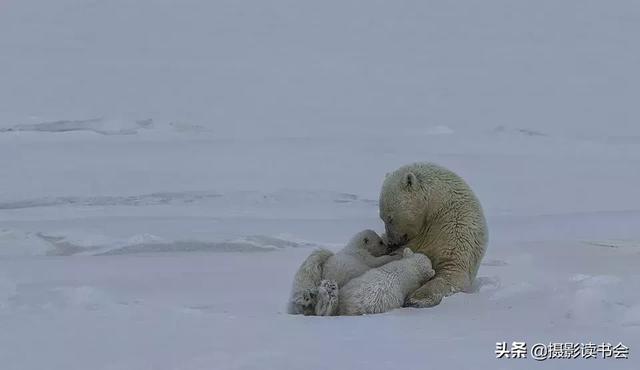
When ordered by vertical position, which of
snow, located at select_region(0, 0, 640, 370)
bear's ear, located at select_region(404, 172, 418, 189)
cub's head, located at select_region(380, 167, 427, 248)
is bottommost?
snow, located at select_region(0, 0, 640, 370)

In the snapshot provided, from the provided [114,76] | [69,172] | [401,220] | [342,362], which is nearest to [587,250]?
[401,220]

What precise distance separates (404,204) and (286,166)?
191 inches

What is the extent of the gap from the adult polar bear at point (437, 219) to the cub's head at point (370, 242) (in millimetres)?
123

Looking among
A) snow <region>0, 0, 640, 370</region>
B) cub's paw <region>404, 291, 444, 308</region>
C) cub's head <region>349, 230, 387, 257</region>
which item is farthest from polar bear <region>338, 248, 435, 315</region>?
cub's head <region>349, 230, 387, 257</region>

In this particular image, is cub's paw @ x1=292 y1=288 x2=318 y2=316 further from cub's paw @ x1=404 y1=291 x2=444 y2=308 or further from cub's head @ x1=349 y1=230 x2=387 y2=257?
cub's head @ x1=349 y1=230 x2=387 y2=257

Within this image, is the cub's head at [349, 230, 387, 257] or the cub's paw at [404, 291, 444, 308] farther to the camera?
the cub's head at [349, 230, 387, 257]

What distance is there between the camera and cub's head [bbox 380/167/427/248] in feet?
18.0

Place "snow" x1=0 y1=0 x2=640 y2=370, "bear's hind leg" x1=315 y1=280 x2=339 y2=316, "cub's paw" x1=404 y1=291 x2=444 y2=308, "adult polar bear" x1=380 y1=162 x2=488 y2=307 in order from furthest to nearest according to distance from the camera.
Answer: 1. "adult polar bear" x1=380 y1=162 x2=488 y2=307
2. "cub's paw" x1=404 y1=291 x2=444 y2=308
3. "bear's hind leg" x1=315 y1=280 x2=339 y2=316
4. "snow" x1=0 y1=0 x2=640 y2=370

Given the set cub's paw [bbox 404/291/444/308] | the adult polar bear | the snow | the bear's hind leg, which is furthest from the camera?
the adult polar bear

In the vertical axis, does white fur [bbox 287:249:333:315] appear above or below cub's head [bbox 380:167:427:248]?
below

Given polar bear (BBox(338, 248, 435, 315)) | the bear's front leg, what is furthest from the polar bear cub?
the bear's front leg

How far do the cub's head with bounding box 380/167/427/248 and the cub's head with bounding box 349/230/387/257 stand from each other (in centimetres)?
12

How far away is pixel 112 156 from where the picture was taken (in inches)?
420

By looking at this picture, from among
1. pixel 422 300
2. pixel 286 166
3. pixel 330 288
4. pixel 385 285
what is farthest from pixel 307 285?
pixel 286 166
